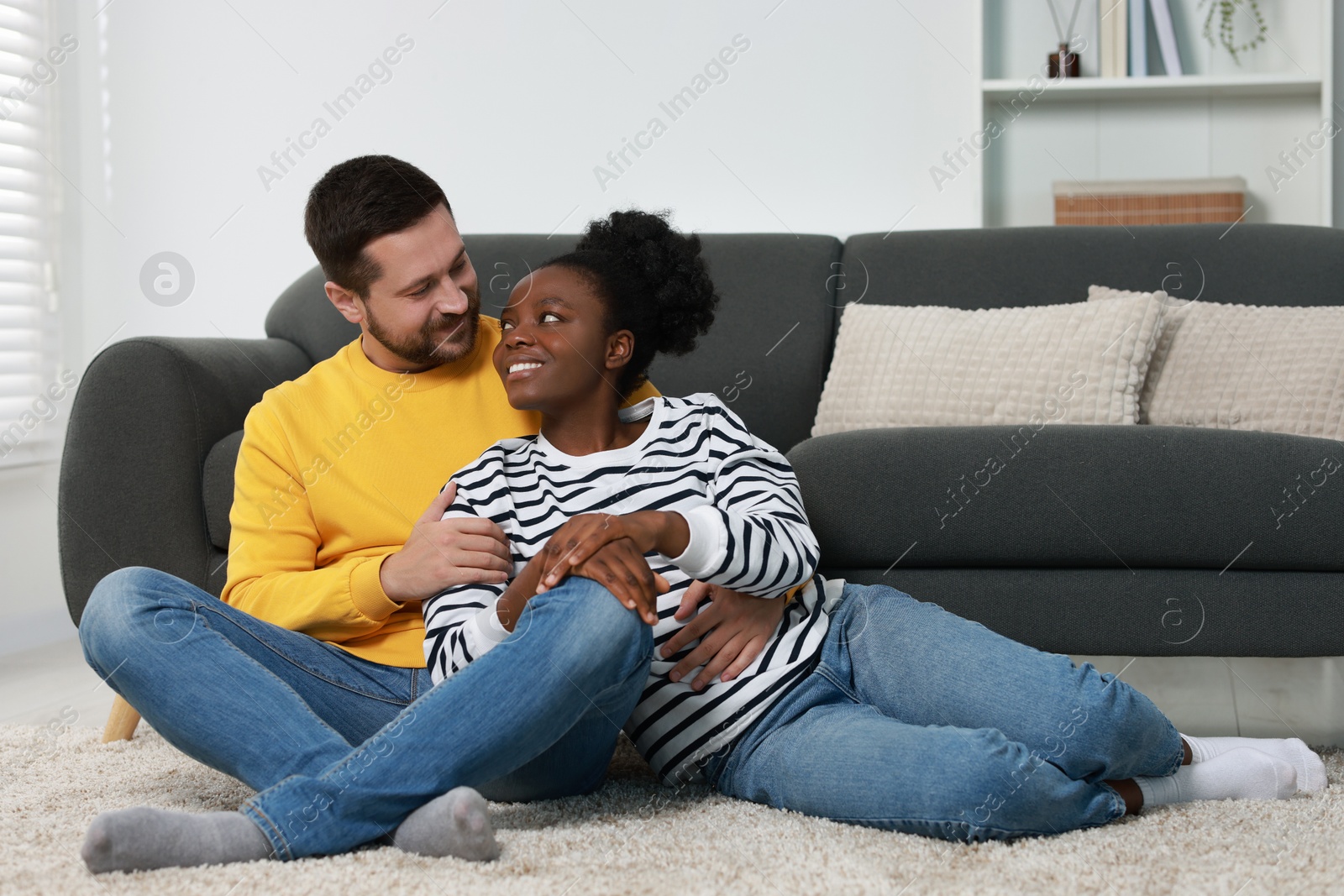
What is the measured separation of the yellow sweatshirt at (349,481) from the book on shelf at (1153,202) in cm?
166

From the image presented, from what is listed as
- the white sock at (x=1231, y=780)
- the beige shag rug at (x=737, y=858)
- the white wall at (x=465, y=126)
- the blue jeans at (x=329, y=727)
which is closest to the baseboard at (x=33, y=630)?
the white wall at (x=465, y=126)

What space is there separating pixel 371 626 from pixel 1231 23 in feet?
8.24

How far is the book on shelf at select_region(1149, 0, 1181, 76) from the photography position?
2.62m

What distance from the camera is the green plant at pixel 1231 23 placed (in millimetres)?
2646

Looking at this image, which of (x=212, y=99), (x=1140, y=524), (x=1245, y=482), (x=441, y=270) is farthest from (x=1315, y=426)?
(x=212, y=99)

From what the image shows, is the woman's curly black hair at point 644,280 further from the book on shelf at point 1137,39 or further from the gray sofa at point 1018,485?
the book on shelf at point 1137,39

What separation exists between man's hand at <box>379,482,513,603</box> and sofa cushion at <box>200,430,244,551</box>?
1.86 ft

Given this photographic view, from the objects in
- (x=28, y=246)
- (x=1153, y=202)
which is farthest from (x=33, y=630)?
(x=1153, y=202)

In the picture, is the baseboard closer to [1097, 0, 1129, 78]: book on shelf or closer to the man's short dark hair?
the man's short dark hair

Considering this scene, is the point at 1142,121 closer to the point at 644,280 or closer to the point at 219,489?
the point at 644,280

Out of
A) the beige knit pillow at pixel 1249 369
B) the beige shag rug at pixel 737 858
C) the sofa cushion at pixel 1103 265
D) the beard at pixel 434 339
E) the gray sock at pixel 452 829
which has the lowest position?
the beige shag rug at pixel 737 858

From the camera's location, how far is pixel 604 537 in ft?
3.32

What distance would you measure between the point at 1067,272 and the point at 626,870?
5.00 feet

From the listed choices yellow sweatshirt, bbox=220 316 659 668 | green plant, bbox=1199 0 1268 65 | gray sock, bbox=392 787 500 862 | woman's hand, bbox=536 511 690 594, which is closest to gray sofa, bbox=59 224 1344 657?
yellow sweatshirt, bbox=220 316 659 668
